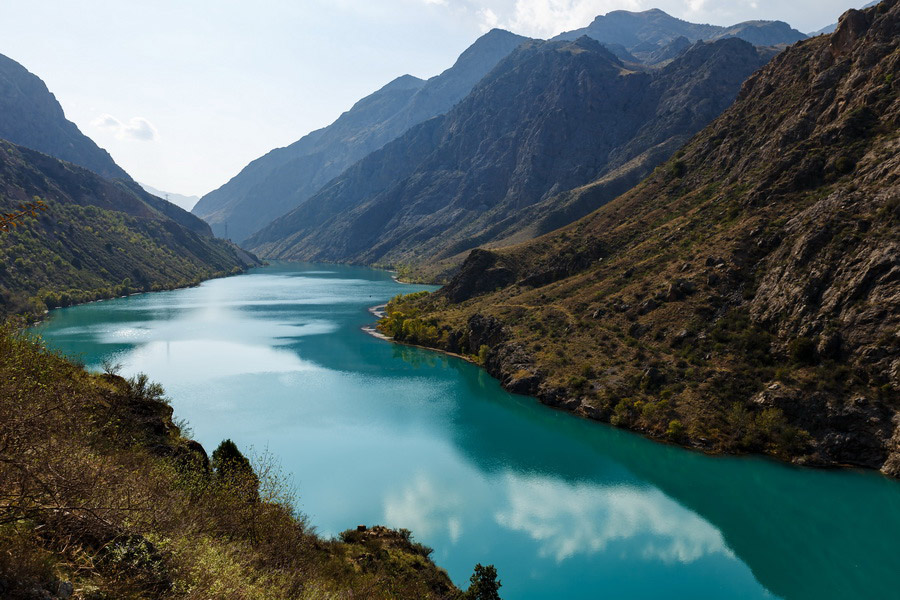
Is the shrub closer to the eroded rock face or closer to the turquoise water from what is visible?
the turquoise water

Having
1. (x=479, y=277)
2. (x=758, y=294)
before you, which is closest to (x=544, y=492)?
(x=758, y=294)

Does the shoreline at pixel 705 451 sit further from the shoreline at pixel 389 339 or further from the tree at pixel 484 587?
the tree at pixel 484 587

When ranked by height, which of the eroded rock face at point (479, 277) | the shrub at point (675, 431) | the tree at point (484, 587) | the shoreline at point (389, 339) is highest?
the eroded rock face at point (479, 277)

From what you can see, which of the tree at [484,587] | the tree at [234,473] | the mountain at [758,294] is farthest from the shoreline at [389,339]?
the tree at [484,587]

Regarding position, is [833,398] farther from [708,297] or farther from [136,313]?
[136,313]

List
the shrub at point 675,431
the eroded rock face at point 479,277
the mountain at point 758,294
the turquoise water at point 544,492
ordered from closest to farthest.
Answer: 1. the turquoise water at point 544,492
2. the mountain at point 758,294
3. the shrub at point 675,431
4. the eroded rock face at point 479,277

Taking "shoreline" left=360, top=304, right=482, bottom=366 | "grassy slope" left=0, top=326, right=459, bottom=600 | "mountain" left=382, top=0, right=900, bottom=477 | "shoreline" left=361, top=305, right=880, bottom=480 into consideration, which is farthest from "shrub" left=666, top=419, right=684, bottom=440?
"shoreline" left=360, top=304, right=482, bottom=366
